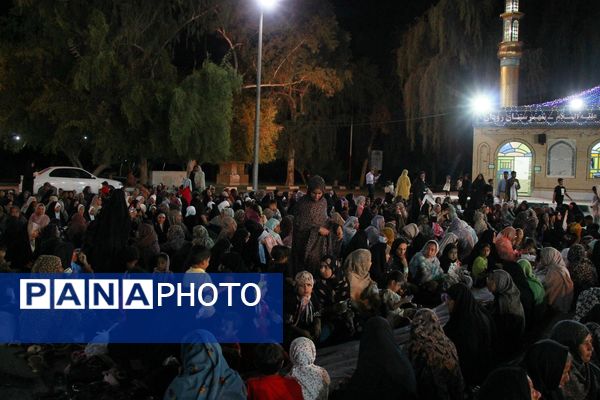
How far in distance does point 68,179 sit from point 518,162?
17023 mm

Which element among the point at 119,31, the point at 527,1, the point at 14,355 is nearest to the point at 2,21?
the point at 119,31

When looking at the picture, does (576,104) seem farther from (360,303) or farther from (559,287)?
(360,303)

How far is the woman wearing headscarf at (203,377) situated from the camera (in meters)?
3.84

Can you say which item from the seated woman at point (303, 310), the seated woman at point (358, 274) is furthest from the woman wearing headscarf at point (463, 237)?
the seated woman at point (303, 310)

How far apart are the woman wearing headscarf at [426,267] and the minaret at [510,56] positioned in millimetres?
20452

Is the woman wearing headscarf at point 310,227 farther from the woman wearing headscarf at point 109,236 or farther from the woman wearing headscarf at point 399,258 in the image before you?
the woman wearing headscarf at point 109,236

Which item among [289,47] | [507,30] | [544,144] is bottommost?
[544,144]

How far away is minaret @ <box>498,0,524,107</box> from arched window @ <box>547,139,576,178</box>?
2995 mm

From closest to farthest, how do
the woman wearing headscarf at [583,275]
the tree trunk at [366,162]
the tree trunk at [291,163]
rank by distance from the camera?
the woman wearing headscarf at [583,275] → the tree trunk at [291,163] → the tree trunk at [366,162]

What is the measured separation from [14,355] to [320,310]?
9.21 ft

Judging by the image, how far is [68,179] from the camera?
75.9ft

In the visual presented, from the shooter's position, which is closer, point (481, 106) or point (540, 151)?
point (540, 151)

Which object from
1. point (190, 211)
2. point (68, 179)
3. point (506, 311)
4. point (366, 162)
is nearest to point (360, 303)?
point (506, 311)

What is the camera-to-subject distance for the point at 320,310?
20.5 ft
